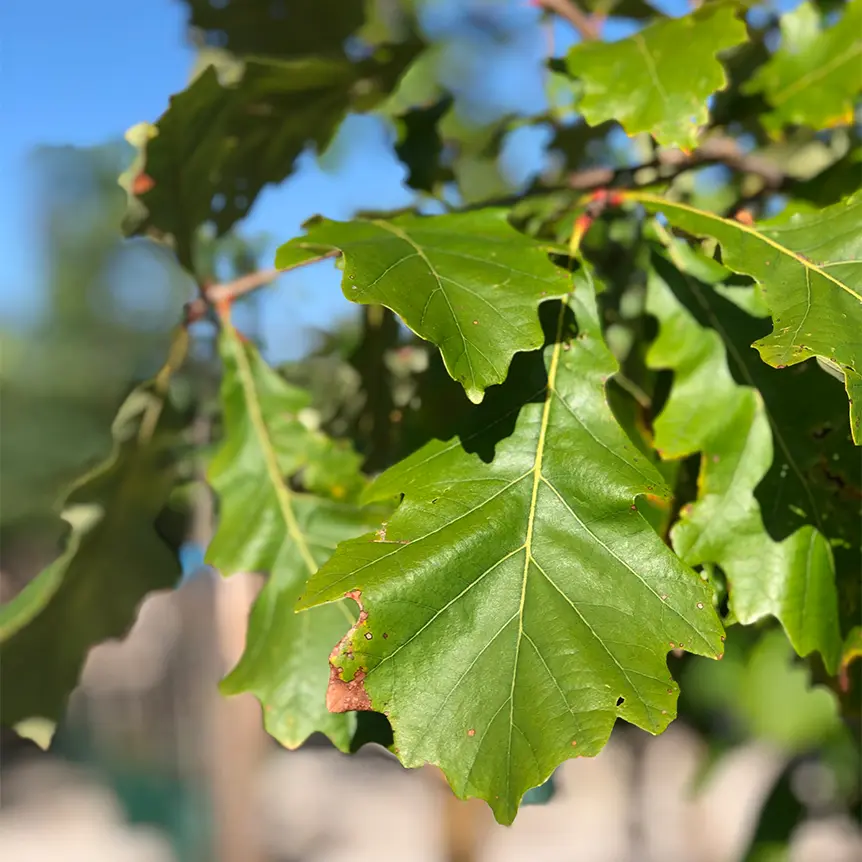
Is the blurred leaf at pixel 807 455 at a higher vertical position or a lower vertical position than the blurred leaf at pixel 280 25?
lower

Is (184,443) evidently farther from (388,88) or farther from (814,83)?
(814,83)

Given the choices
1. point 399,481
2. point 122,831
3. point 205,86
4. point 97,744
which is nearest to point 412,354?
point 205,86

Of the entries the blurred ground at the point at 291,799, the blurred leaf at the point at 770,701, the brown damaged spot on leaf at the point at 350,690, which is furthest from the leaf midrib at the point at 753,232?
the blurred ground at the point at 291,799

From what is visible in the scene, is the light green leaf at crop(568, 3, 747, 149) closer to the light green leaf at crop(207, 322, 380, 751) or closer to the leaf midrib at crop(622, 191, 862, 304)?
the leaf midrib at crop(622, 191, 862, 304)

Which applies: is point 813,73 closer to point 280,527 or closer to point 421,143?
point 421,143

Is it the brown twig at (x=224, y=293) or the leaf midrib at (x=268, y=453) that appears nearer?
the leaf midrib at (x=268, y=453)

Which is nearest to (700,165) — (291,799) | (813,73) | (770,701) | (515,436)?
(813,73)

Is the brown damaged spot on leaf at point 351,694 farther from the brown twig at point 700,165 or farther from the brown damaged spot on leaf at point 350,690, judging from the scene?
the brown twig at point 700,165
